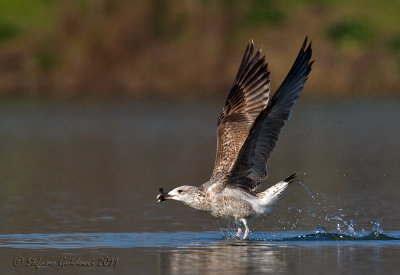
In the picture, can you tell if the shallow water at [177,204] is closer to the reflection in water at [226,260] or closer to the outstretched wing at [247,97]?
the reflection in water at [226,260]

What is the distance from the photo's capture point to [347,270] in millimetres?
11906

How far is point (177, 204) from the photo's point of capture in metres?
18.7

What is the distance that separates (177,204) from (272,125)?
14.7ft

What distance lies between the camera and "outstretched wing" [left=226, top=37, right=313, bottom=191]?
14.5 metres

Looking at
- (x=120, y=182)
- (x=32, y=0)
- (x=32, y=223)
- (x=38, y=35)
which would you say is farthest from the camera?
(x=32, y=0)

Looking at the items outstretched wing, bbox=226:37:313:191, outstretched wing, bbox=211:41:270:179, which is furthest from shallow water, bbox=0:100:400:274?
outstretched wing, bbox=211:41:270:179

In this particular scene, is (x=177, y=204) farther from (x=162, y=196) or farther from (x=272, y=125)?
(x=272, y=125)

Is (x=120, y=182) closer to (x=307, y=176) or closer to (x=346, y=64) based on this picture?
(x=307, y=176)

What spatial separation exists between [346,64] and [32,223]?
3005cm

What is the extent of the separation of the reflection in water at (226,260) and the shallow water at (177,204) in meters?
0.01

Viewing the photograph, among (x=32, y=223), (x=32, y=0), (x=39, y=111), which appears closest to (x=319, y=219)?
(x=32, y=223)

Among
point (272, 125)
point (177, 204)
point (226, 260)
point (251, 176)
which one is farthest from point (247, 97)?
point (226, 260)

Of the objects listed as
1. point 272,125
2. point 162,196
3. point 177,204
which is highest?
point 272,125

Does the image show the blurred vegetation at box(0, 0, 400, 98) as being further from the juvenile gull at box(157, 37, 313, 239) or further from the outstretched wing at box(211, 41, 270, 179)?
the juvenile gull at box(157, 37, 313, 239)
